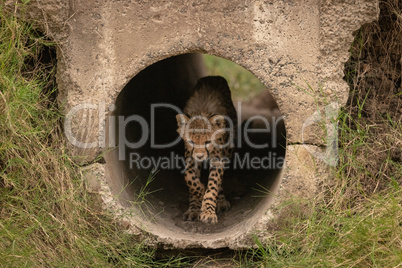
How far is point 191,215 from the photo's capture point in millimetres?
5836

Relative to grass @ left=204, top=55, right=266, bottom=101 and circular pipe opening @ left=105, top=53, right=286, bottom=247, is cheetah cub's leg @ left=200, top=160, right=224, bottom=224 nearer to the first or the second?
circular pipe opening @ left=105, top=53, right=286, bottom=247

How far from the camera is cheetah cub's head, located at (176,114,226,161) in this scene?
234 inches

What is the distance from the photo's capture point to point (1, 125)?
4.68 meters

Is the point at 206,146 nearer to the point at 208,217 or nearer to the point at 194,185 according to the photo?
the point at 194,185

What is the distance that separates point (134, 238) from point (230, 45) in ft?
6.35

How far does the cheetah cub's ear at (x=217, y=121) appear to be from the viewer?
616cm

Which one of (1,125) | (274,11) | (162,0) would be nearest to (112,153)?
(1,125)

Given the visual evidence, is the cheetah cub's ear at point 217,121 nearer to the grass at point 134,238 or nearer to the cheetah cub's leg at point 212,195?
the cheetah cub's leg at point 212,195

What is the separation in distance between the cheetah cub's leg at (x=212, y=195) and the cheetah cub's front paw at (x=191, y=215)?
10cm

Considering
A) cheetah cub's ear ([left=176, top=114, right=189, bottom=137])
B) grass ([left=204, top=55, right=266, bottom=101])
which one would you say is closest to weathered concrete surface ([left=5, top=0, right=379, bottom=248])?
cheetah cub's ear ([left=176, top=114, right=189, bottom=137])

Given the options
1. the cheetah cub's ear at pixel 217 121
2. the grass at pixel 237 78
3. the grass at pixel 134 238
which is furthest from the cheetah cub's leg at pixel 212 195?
the grass at pixel 237 78

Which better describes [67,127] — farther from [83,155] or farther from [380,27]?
[380,27]

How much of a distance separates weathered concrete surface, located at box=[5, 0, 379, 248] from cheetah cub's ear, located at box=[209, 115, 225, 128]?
4.78ft

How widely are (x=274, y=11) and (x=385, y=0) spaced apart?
1341mm
